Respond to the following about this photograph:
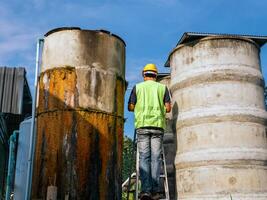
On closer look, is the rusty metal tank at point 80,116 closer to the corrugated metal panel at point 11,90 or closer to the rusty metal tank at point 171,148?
the rusty metal tank at point 171,148

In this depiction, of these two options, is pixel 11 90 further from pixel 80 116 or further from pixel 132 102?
pixel 132 102

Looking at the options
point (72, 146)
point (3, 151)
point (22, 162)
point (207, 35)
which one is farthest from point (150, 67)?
point (3, 151)

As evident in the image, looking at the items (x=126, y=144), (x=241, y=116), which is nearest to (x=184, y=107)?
(x=241, y=116)

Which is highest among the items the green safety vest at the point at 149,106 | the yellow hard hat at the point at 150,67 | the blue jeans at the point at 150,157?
the yellow hard hat at the point at 150,67

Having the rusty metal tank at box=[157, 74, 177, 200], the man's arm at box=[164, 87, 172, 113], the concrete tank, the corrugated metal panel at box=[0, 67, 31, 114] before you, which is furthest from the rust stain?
the corrugated metal panel at box=[0, 67, 31, 114]

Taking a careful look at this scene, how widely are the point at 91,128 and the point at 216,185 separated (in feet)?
8.03

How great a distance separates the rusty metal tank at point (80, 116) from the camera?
6742mm

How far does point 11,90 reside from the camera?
866cm

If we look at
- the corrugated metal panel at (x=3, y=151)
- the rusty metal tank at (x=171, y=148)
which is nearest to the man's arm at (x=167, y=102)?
the rusty metal tank at (x=171, y=148)

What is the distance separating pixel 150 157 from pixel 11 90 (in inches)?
158

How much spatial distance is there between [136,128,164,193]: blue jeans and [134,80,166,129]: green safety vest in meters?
0.14

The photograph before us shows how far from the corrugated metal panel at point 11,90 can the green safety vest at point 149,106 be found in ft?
10.5

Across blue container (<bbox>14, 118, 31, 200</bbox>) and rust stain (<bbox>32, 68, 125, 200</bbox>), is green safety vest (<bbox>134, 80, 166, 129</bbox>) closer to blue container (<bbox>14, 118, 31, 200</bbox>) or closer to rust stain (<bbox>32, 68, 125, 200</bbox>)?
rust stain (<bbox>32, 68, 125, 200</bbox>)

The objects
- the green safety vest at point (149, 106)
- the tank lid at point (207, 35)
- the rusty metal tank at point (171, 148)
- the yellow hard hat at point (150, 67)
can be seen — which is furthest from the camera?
the rusty metal tank at point (171, 148)
